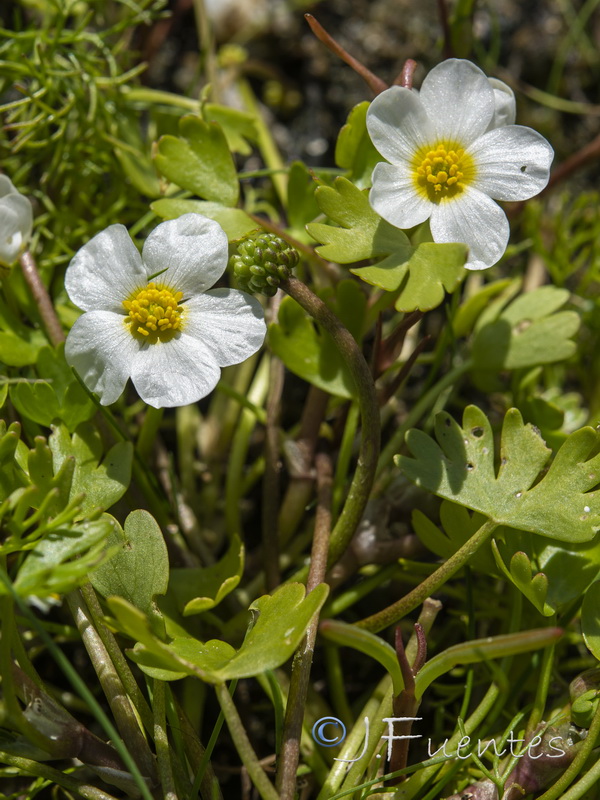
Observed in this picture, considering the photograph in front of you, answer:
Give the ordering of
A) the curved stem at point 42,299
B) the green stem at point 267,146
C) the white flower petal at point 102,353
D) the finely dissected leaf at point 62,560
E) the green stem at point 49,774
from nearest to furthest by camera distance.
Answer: the finely dissected leaf at point 62,560 < the green stem at point 49,774 < the white flower petal at point 102,353 < the curved stem at point 42,299 < the green stem at point 267,146

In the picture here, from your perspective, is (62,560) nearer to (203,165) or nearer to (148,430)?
(148,430)

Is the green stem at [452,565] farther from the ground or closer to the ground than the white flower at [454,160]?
closer to the ground

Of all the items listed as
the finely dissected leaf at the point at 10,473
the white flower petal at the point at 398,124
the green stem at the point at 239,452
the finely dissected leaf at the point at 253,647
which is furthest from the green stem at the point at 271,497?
the white flower petal at the point at 398,124

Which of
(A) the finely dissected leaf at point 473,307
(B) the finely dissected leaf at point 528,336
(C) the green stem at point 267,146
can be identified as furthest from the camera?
(C) the green stem at point 267,146

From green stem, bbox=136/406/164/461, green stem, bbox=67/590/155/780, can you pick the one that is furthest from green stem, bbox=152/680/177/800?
green stem, bbox=136/406/164/461

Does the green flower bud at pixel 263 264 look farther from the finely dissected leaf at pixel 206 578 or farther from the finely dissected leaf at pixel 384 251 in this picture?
the finely dissected leaf at pixel 206 578

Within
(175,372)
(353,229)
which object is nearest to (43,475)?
(175,372)

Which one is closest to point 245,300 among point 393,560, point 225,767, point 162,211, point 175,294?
point 175,294

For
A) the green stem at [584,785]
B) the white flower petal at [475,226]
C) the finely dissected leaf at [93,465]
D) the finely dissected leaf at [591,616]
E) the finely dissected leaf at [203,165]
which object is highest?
the white flower petal at [475,226]
